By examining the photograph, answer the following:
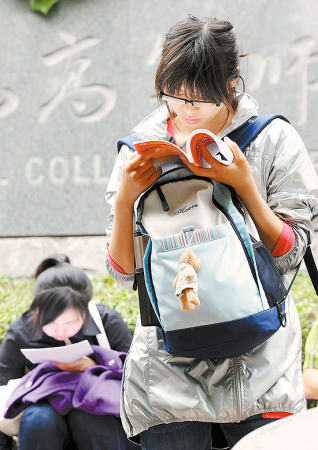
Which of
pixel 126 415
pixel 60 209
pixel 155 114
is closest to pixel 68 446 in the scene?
pixel 126 415

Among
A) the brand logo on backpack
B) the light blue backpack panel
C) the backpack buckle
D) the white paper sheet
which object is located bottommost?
the white paper sheet

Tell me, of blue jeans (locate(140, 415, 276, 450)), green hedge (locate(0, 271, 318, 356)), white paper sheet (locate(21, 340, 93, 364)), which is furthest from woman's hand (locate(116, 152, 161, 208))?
green hedge (locate(0, 271, 318, 356))

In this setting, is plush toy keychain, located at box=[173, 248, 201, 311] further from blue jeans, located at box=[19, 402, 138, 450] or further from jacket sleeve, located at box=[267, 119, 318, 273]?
blue jeans, located at box=[19, 402, 138, 450]

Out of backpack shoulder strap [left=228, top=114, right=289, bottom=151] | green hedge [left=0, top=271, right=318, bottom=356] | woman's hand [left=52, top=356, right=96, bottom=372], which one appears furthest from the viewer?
green hedge [left=0, top=271, right=318, bottom=356]

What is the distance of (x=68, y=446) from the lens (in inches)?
119

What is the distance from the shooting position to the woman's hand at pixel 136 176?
5.55ft

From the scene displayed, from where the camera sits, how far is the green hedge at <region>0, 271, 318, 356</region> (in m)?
3.58

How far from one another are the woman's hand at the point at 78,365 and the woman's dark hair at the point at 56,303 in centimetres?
17

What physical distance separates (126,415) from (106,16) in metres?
3.57

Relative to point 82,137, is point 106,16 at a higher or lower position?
higher

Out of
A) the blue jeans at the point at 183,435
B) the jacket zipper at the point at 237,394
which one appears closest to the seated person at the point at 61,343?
the blue jeans at the point at 183,435

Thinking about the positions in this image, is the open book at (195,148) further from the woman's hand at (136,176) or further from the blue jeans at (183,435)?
the blue jeans at (183,435)

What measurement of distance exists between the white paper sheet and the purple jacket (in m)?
0.08

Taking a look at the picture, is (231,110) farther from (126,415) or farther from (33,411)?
(33,411)
